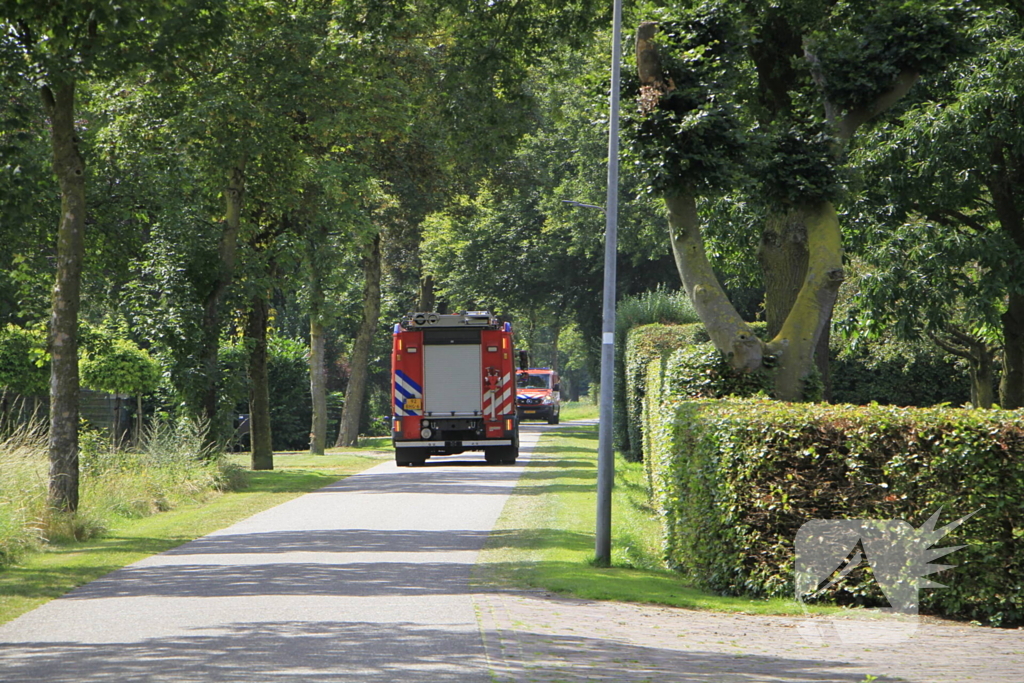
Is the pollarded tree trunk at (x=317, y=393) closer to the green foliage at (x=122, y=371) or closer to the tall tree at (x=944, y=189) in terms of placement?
the green foliage at (x=122, y=371)

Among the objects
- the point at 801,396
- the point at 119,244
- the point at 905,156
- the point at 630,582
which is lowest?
the point at 630,582

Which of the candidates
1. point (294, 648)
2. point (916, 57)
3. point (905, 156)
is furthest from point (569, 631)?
point (905, 156)

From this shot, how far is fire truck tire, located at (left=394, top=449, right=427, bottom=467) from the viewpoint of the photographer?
2730 centimetres

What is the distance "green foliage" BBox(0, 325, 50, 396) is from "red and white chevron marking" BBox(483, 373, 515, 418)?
915 cm


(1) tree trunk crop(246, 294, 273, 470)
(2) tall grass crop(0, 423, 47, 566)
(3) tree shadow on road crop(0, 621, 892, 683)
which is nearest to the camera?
(3) tree shadow on road crop(0, 621, 892, 683)

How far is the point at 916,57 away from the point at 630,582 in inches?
300

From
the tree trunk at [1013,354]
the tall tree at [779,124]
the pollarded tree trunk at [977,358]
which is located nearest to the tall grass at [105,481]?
the tall tree at [779,124]

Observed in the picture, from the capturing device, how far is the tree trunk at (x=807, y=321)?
1398 centimetres

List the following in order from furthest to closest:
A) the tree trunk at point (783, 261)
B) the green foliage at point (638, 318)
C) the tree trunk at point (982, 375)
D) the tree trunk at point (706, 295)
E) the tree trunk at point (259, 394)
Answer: the green foliage at point (638, 318) < the tree trunk at point (982, 375) < the tree trunk at point (259, 394) < the tree trunk at point (783, 261) < the tree trunk at point (706, 295)

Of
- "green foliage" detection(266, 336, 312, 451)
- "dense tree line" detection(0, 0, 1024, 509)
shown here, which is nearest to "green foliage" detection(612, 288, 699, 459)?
"dense tree line" detection(0, 0, 1024, 509)

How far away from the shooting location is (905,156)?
19344 mm

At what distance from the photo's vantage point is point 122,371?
28.7 m

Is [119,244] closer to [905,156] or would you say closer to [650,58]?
[650,58]

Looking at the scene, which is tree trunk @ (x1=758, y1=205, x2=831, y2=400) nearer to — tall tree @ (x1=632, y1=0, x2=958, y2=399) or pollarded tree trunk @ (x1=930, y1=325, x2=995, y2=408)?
tall tree @ (x1=632, y1=0, x2=958, y2=399)
